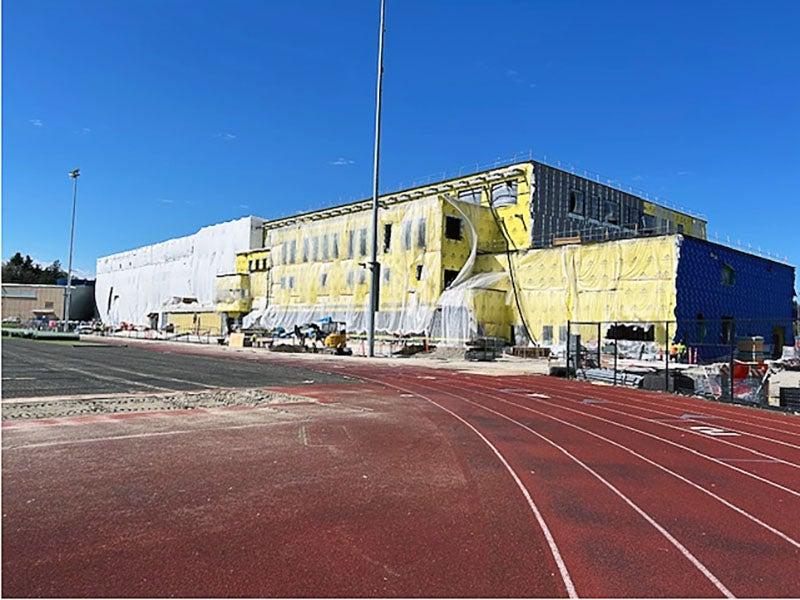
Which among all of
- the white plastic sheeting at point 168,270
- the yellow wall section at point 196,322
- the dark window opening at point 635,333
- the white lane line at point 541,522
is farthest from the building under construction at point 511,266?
the white lane line at point 541,522

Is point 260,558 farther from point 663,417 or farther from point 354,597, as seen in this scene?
point 663,417

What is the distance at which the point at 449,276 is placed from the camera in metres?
49.8

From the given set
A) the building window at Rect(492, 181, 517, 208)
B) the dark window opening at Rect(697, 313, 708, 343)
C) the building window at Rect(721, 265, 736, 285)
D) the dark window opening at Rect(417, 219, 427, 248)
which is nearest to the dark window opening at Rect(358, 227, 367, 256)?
the dark window opening at Rect(417, 219, 427, 248)

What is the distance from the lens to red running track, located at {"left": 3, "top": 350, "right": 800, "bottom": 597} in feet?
14.5

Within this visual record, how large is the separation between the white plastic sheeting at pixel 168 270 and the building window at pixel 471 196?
96.9 feet

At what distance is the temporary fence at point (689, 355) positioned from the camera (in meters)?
17.2

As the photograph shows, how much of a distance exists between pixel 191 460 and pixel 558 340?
37.3 m

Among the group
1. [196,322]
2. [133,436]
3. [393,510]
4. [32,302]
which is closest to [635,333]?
[133,436]

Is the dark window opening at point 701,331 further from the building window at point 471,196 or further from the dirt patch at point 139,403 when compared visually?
the dirt patch at point 139,403

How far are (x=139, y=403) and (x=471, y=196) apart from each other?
45835mm

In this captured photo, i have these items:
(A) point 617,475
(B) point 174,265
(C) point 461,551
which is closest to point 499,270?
(A) point 617,475

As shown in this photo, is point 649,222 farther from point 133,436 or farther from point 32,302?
point 32,302

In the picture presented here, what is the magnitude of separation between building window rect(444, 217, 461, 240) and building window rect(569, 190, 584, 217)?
10362 millimetres

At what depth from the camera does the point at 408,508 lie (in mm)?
6055
